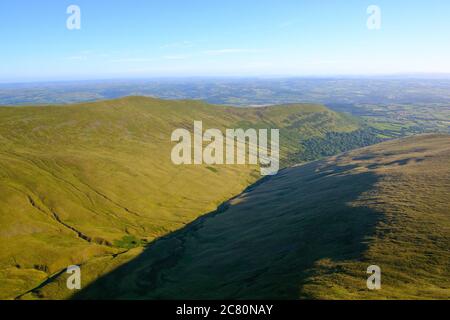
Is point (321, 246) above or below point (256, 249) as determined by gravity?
above

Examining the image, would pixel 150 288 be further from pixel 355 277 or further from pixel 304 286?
pixel 355 277

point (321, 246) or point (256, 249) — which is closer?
point (321, 246)

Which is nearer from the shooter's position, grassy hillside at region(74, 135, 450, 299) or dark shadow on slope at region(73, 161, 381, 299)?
grassy hillside at region(74, 135, 450, 299)

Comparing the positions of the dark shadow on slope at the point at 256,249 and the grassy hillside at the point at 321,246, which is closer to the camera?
the grassy hillside at the point at 321,246
